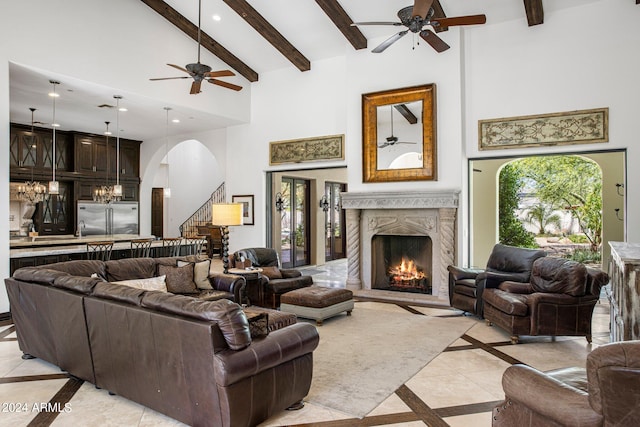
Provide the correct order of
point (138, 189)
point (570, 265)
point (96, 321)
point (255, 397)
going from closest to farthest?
point (255, 397) → point (96, 321) → point (570, 265) → point (138, 189)

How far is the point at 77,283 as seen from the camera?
343 centimetres

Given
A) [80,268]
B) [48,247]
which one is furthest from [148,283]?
[48,247]

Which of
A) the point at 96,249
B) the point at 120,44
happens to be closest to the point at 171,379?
the point at 96,249

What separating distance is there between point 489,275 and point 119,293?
14.1 ft

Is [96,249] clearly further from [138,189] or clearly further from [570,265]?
[570,265]

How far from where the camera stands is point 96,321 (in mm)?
3207

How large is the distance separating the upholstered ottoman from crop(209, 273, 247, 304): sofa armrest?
2.11 feet

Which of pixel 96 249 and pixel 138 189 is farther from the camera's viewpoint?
pixel 138 189

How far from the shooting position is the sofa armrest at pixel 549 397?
1791 millimetres

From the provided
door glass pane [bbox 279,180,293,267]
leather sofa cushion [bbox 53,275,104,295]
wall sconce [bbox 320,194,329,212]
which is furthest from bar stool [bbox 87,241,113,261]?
wall sconce [bbox 320,194,329,212]

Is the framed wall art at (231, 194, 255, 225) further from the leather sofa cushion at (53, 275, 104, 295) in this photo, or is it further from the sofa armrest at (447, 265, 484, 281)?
the leather sofa cushion at (53, 275, 104, 295)

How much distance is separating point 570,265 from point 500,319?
942 millimetres

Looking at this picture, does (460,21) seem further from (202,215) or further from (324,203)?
(202,215)

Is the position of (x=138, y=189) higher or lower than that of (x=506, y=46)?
lower
